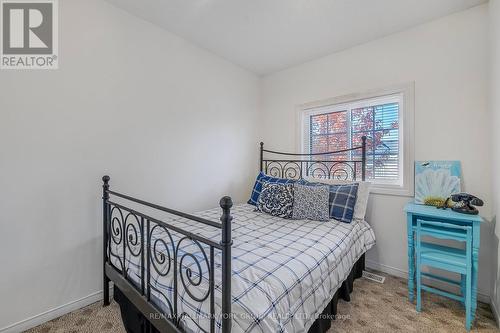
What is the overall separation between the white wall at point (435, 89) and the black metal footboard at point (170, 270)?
190 cm

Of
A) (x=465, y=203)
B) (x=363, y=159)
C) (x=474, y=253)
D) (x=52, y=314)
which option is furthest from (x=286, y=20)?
(x=52, y=314)

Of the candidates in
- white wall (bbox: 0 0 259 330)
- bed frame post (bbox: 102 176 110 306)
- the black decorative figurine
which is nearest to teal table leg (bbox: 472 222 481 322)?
the black decorative figurine

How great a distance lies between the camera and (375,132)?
2.59 m

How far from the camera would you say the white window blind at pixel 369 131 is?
8.05 feet

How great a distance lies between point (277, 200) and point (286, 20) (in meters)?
1.78

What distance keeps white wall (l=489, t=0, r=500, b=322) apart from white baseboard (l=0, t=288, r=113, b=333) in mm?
3092

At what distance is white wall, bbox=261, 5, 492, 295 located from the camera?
76.4 inches

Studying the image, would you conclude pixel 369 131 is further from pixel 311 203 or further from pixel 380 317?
pixel 380 317

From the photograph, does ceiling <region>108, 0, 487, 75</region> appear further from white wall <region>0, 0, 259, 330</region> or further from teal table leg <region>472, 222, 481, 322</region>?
teal table leg <region>472, 222, 481, 322</region>

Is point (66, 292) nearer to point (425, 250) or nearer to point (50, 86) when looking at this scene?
point (50, 86)

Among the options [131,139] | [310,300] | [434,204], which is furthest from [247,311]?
[434,204]

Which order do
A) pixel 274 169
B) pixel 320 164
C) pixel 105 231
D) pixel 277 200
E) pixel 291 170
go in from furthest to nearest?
pixel 274 169 < pixel 291 170 < pixel 320 164 < pixel 277 200 < pixel 105 231

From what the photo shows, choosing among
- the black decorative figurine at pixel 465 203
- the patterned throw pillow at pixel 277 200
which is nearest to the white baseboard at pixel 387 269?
the black decorative figurine at pixel 465 203

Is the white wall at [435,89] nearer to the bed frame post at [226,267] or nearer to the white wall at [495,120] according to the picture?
the white wall at [495,120]
